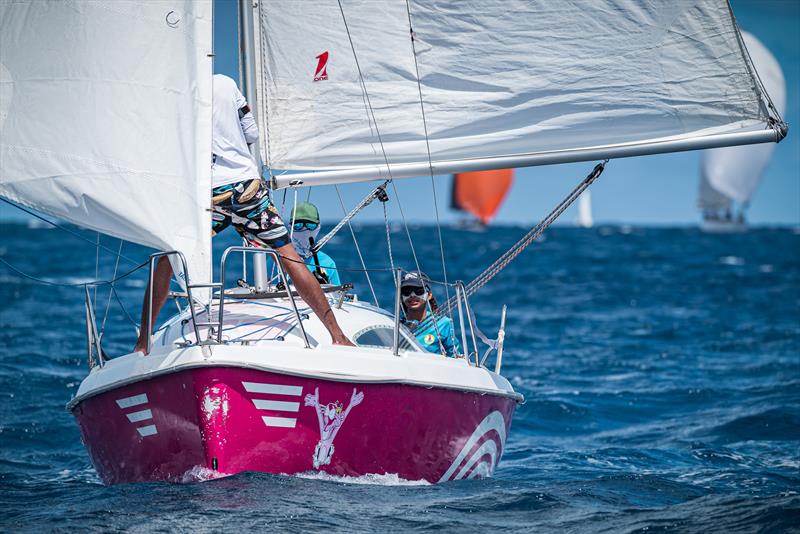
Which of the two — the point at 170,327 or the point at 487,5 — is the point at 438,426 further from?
the point at 487,5

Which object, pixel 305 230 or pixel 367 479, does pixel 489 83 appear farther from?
pixel 367 479

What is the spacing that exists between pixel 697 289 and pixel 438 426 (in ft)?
72.4

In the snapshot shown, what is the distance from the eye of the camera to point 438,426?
21.7ft

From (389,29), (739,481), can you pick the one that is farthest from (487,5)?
(739,481)

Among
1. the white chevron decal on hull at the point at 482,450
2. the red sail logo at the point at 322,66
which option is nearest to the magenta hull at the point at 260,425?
the white chevron decal on hull at the point at 482,450

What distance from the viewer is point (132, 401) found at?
608 cm

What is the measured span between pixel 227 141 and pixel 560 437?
5.41 m

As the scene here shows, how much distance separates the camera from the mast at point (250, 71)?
7.16m

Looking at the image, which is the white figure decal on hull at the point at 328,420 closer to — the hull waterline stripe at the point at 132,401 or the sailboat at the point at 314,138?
the sailboat at the point at 314,138

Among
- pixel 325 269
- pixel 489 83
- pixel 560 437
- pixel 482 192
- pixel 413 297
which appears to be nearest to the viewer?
pixel 489 83

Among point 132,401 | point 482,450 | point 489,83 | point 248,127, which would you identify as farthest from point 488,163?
point 132,401

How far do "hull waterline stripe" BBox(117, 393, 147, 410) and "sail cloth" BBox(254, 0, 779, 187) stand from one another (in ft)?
6.85

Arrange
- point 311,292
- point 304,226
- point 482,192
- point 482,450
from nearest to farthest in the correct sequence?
1. point 311,292
2. point 482,450
3. point 304,226
4. point 482,192

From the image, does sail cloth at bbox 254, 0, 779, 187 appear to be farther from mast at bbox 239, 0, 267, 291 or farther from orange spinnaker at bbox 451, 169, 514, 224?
orange spinnaker at bbox 451, 169, 514, 224
